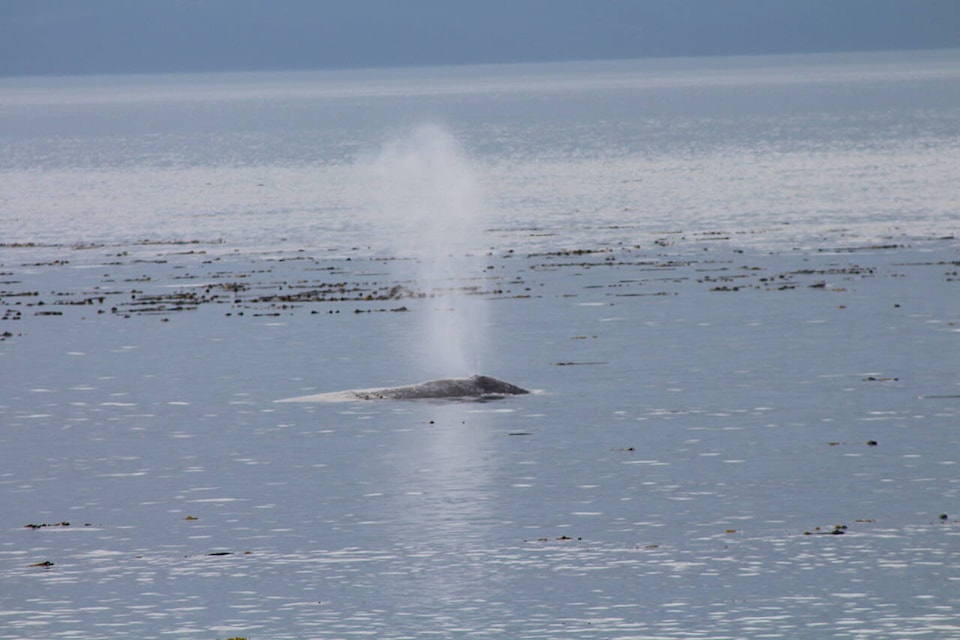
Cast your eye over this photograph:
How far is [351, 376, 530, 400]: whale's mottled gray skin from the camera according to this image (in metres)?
43.3

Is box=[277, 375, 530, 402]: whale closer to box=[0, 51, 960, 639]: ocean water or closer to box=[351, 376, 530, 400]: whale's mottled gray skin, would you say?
box=[351, 376, 530, 400]: whale's mottled gray skin

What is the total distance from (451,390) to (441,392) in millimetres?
205

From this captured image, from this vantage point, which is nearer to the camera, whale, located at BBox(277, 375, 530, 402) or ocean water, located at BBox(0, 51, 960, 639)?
ocean water, located at BBox(0, 51, 960, 639)

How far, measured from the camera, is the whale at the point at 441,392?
4325 centimetres

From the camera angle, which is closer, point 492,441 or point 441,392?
point 492,441

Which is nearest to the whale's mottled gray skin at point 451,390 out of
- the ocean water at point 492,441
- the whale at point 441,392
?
the whale at point 441,392

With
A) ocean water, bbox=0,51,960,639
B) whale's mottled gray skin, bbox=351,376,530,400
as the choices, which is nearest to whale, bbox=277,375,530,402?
whale's mottled gray skin, bbox=351,376,530,400

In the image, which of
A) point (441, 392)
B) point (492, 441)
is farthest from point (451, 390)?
point (492, 441)

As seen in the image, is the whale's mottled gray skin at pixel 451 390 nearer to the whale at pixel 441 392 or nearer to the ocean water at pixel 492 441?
the whale at pixel 441 392

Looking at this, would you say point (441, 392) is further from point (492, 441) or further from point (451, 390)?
point (492, 441)

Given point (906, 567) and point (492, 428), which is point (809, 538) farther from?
point (492, 428)

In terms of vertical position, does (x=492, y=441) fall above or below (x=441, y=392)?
below

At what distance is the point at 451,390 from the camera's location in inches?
1713

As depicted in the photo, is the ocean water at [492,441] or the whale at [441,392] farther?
the whale at [441,392]
